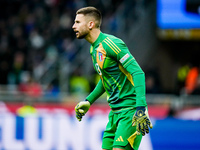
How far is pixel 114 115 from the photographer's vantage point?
536 centimetres

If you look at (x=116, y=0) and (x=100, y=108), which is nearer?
(x=100, y=108)

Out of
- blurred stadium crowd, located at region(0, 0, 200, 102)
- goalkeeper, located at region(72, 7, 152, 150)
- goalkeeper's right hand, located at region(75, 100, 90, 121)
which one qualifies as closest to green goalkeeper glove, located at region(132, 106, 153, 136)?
goalkeeper, located at region(72, 7, 152, 150)

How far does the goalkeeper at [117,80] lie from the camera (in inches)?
198

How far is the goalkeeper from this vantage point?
5.03 metres

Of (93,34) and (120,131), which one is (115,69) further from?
(120,131)

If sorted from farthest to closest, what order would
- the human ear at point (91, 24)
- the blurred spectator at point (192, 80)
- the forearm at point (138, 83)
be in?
1. the blurred spectator at point (192, 80)
2. the human ear at point (91, 24)
3. the forearm at point (138, 83)

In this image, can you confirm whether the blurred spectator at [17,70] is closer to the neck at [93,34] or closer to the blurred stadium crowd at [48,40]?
the blurred stadium crowd at [48,40]

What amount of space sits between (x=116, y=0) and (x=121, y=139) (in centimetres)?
1482

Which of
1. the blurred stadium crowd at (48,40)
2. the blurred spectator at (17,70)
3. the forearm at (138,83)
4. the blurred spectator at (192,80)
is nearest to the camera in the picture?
the forearm at (138,83)

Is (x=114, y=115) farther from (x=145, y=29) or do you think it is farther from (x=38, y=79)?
(x=145, y=29)

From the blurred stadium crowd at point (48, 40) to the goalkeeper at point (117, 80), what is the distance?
764 centimetres

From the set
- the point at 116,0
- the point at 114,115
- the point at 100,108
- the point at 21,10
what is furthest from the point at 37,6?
the point at 114,115

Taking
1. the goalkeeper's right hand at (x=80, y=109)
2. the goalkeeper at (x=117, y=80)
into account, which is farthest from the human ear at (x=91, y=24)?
the goalkeeper's right hand at (x=80, y=109)

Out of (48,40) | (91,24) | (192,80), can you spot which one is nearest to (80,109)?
(91,24)
